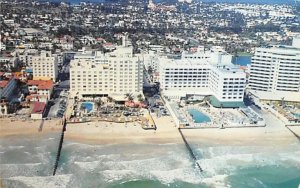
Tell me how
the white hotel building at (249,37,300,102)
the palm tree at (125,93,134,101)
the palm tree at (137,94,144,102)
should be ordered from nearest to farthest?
1. the palm tree at (137,94,144,102)
2. the palm tree at (125,93,134,101)
3. the white hotel building at (249,37,300,102)

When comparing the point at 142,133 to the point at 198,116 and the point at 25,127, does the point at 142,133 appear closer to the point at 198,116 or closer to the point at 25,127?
the point at 198,116

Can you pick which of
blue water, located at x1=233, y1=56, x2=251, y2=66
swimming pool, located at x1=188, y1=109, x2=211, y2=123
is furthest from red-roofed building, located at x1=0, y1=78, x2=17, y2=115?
blue water, located at x1=233, y1=56, x2=251, y2=66

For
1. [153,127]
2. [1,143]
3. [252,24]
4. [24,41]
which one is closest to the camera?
[1,143]

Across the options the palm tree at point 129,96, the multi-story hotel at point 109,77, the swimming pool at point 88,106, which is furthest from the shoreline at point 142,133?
the multi-story hotel at point 109,77

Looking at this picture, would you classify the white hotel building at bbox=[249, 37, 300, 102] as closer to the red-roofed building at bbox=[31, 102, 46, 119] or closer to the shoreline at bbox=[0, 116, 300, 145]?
the shoreline at bbox=[0, 116, 300, 145]

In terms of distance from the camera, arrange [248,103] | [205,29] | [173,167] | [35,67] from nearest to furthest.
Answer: [173,167]
[248,103]
[35,67]
[205,29]

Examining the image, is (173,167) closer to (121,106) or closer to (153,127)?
(153,127)

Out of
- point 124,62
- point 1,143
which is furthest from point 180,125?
point 1,143
